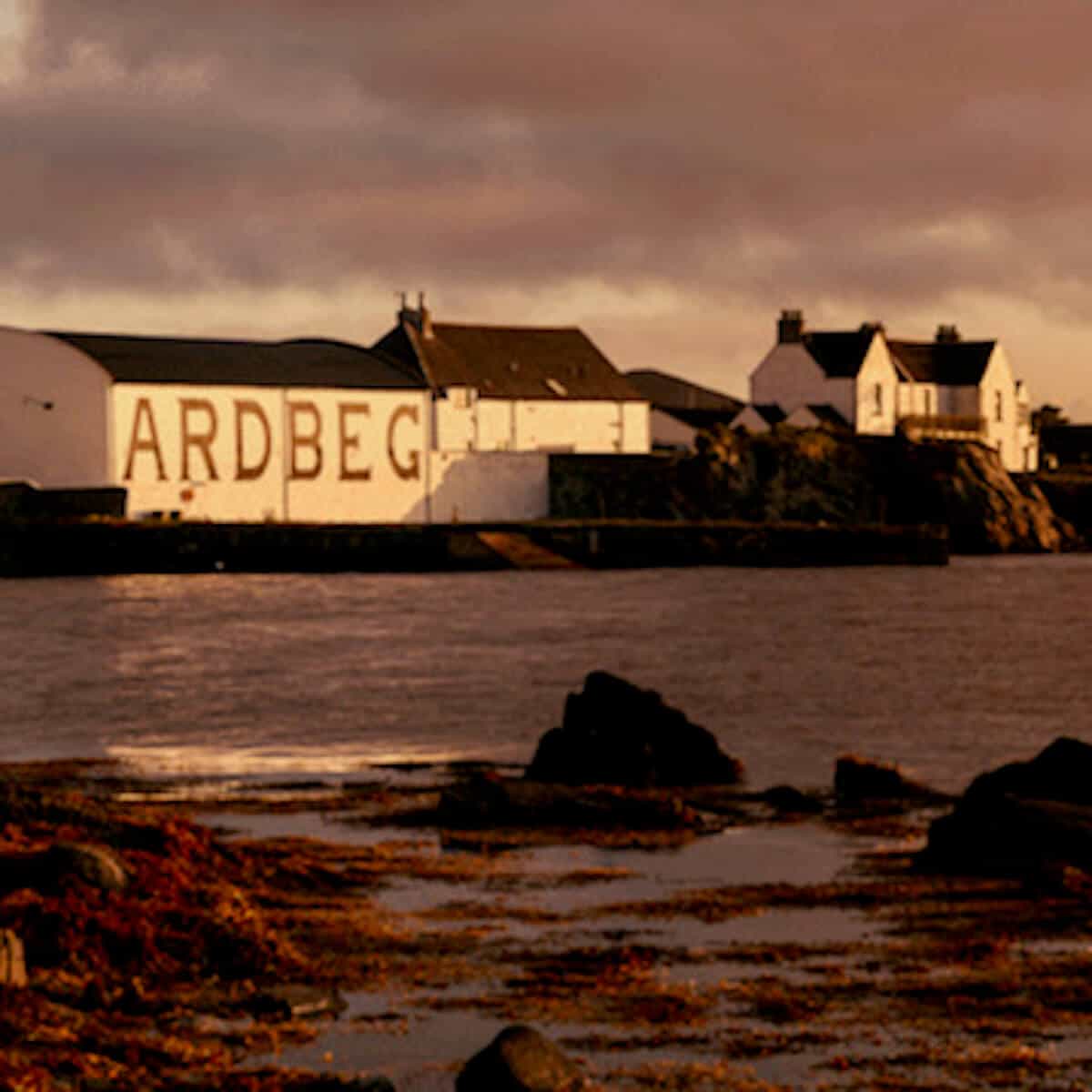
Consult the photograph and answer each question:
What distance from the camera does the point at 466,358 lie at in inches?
4648

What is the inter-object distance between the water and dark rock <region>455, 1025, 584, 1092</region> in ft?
52.5

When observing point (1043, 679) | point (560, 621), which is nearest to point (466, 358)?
point (560, 621)

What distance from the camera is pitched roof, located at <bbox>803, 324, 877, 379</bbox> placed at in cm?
13712

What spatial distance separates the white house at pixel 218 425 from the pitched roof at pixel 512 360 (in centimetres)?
247

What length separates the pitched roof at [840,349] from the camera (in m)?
137

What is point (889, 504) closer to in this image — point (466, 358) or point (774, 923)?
point (466, 358)

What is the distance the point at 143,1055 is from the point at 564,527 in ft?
315

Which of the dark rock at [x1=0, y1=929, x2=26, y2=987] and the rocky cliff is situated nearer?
the dark rock at [x1=0, y1=929, x2=26, y2=987]

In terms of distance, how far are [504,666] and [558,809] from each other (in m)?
32.3

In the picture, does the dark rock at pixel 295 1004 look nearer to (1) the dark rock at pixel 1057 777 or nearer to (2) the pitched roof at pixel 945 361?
(1) the dark rock at pixel 1057 777

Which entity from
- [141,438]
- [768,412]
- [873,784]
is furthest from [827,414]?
[873,784]

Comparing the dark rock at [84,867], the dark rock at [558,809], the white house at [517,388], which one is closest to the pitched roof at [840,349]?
the white house at [517,388]

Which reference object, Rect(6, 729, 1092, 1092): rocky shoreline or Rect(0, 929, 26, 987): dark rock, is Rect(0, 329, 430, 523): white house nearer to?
Rect(6, 729, 1092, 1092): rocky shoreline

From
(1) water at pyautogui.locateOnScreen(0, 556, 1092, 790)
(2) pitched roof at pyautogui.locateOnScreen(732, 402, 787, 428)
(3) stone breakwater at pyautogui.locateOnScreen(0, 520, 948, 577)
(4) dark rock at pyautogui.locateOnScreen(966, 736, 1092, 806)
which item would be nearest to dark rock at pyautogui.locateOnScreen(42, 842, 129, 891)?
(4) dark rock at pyautogui.locateOnScreen(966, 736, 1092, 806)
